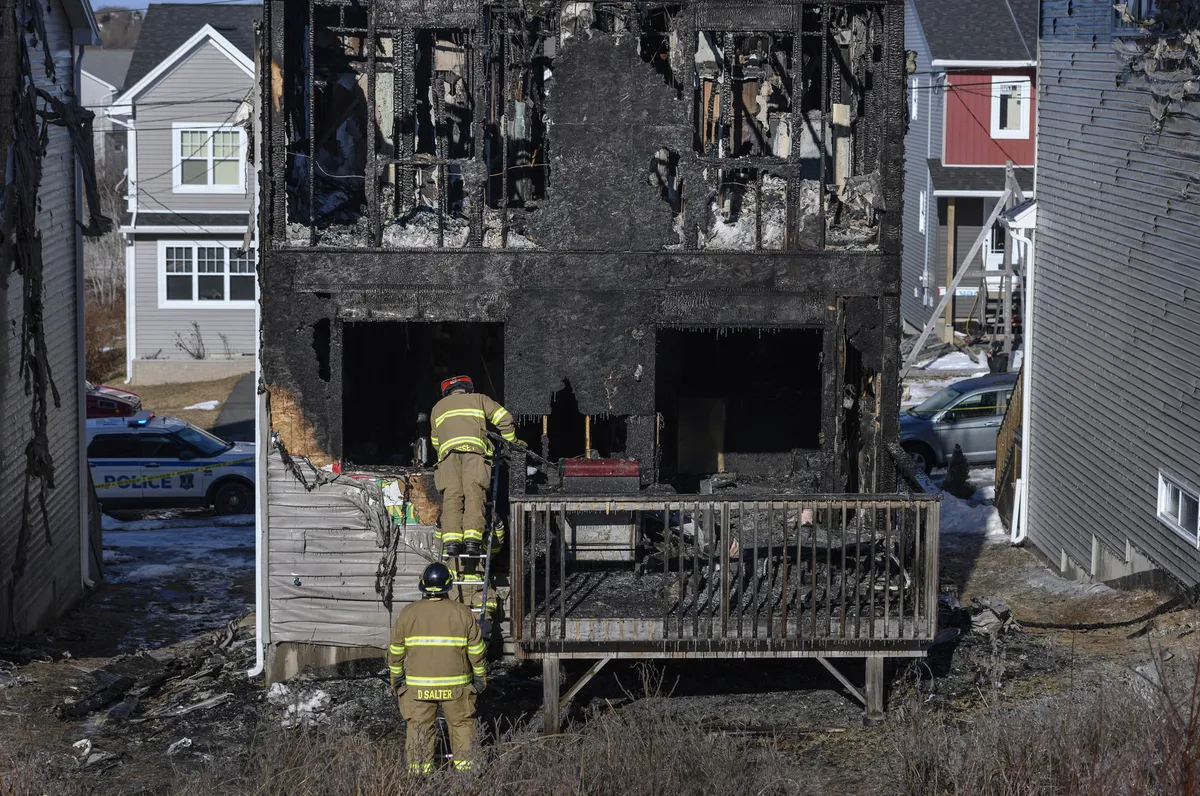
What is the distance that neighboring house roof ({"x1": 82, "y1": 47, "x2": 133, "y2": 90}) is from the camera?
65.4 m

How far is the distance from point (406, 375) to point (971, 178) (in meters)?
22.8

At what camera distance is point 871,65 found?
→ 508 inches

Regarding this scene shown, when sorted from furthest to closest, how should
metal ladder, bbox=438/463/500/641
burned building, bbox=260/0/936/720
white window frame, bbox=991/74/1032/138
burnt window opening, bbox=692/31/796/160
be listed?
white window frame, bbox=991/74/1032/138
burnt window opening, bbox=692/31/796/160
burned building, bbox=260/0/936/720
metal ladder, bbox=438/463/500/641

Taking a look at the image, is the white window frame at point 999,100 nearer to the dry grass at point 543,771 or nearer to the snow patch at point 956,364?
the snow patch at point 956,364

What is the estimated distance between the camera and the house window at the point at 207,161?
34.6 metres

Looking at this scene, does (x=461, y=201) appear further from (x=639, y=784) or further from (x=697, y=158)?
(x=639, y=784)

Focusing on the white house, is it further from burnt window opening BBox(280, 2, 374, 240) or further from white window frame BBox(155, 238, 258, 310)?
burnt window opening BBox(280, 2, 374, 240)

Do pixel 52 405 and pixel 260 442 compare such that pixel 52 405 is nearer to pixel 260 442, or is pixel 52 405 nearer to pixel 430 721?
pixel 260 442

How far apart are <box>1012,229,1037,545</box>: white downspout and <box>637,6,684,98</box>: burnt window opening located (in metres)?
6.35

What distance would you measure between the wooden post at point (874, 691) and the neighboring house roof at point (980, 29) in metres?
25.9

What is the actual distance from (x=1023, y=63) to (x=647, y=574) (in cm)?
2537

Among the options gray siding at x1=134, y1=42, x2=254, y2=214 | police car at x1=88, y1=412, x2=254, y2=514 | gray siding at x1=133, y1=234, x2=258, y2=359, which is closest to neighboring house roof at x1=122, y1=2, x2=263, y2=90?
gray siding at x1=134, y1=42, x2=254, y2=214

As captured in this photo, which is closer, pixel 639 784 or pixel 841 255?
pixel 639 784

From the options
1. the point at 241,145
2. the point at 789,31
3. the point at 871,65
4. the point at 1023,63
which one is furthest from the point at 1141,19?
the point at 241,145
